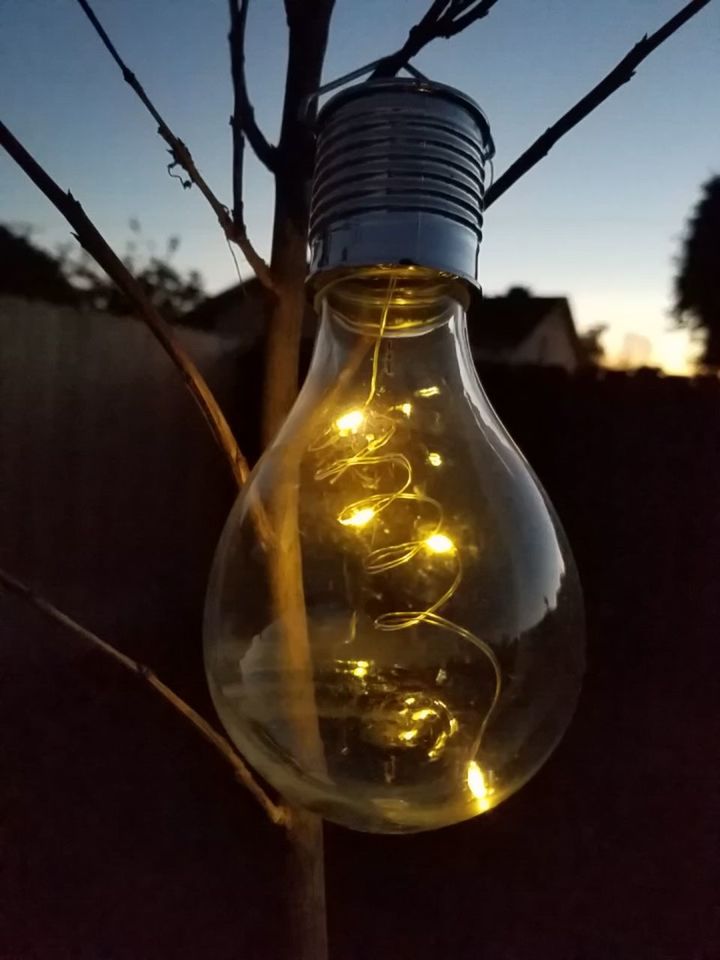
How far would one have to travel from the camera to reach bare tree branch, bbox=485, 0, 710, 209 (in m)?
0.32

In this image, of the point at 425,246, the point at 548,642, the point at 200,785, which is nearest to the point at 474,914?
the point at 200,785

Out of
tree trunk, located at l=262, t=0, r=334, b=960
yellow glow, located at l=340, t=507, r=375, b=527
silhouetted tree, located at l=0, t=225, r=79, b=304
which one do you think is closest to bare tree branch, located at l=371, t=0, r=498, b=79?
tree trunk, located at l=262, t=0, r=334, b=960

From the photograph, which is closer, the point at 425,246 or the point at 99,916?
the point at 425,246

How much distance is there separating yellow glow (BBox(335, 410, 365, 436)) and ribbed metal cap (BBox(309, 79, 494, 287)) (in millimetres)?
58

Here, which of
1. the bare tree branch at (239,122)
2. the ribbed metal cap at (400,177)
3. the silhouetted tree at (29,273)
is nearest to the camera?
the ribbed metal cap at (400,177)

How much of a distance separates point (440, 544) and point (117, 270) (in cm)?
15

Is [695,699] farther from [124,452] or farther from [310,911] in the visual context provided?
[124,452]

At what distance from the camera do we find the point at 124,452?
513 mm

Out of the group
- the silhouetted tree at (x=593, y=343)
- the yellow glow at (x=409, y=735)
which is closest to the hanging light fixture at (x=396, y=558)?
the yellow glow at (x=409, y=735)

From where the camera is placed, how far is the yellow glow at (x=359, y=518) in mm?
288

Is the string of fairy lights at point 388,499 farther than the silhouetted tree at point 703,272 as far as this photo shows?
No

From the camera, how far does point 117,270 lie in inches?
11.3

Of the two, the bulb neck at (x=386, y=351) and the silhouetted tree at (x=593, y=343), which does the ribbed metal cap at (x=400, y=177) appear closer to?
the bulb neck at (x=386, y=351)

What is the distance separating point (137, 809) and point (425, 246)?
0.40 m
